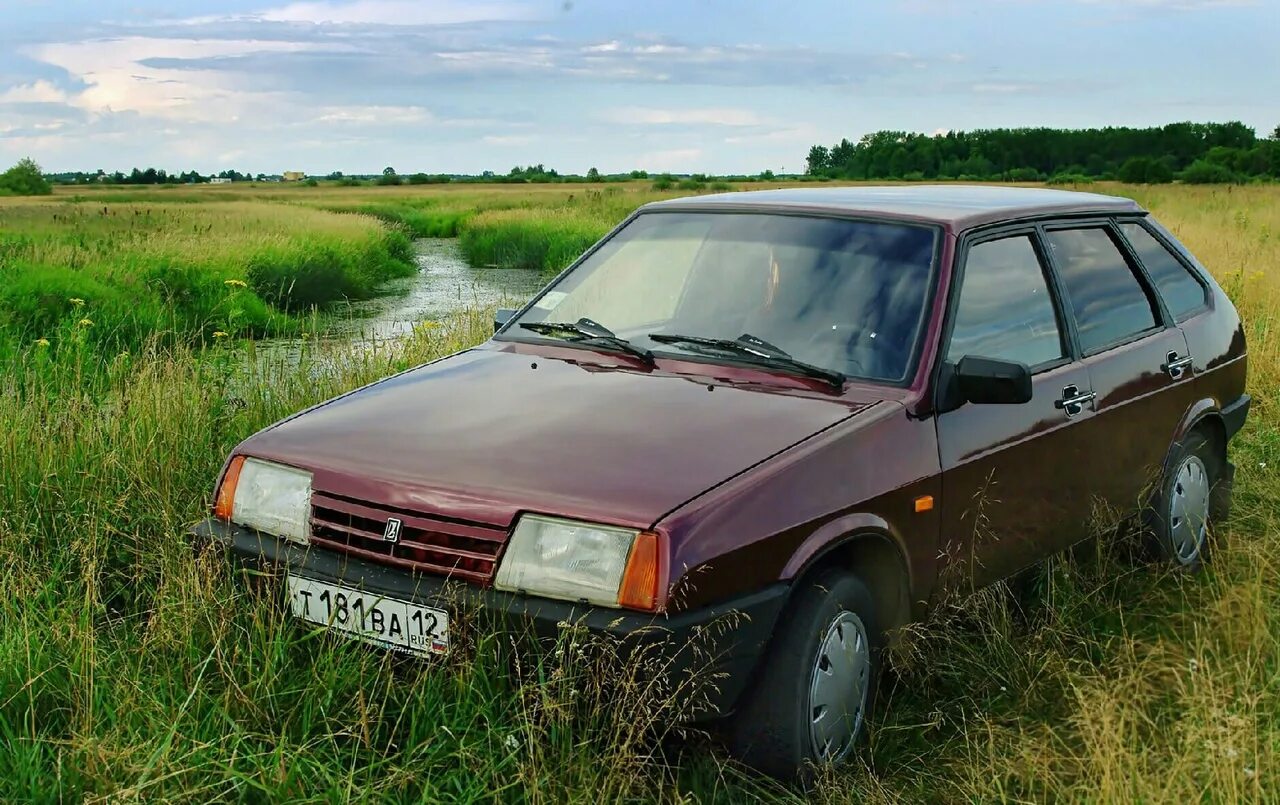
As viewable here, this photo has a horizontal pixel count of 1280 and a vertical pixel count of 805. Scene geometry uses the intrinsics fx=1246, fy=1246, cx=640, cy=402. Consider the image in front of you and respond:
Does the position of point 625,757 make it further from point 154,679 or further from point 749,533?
point 154,679

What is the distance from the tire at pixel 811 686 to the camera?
119 inches

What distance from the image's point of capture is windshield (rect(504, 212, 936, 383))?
12.4 feet

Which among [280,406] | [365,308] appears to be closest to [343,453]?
[280,406]

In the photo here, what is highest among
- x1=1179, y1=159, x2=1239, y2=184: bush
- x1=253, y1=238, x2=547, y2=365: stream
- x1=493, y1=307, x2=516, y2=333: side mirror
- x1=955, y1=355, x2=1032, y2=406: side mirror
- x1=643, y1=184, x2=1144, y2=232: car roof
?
x1=1179, y1=159, x2=1239, y2=184: bush

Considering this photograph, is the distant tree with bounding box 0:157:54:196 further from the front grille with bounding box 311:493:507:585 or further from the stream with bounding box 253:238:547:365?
the front grille with bounding box 311:493:507:585

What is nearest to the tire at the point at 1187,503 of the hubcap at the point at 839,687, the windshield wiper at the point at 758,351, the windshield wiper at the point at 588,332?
the windshield wiper at the point at 758,351

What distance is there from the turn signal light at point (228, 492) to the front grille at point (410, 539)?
363 mm

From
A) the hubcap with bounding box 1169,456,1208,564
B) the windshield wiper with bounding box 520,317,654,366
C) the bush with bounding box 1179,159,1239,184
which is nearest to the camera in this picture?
the windshield wiper with bounding box 520,317,654,366

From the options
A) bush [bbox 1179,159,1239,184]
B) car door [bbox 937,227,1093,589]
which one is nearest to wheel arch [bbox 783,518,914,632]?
car door [bbox 937,227,1093,589]

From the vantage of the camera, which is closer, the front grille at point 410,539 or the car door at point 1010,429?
the front grille at point 410,539

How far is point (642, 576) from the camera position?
2.80 meters

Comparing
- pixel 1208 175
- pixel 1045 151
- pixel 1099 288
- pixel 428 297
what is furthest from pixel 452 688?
pixel 1045 151

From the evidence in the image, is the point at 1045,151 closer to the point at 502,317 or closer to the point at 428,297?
the point at 428,297

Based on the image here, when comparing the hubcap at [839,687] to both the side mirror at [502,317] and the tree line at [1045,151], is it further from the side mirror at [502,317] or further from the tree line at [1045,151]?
the tree line at [1045,151]
